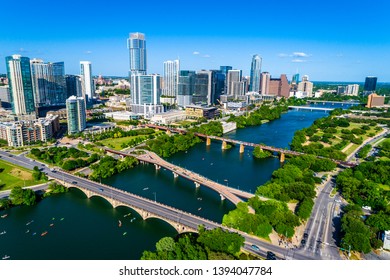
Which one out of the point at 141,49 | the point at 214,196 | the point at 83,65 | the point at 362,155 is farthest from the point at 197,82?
the point at 214,196

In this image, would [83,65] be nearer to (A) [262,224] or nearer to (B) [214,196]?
(B) [214,196]

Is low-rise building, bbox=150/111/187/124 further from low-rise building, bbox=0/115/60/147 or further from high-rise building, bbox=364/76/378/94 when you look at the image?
high-rise building, bbox=364/76/378/94

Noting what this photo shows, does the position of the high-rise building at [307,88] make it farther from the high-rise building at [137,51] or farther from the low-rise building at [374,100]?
the high-rise building at [137,51]

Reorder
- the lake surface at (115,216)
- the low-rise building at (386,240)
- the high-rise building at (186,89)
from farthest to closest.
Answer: the high-rise building at (186,89) < the lake surface at (115,216) < the low-rise building at (386,240)

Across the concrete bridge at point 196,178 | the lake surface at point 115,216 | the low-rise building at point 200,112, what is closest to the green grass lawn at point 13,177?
the lake surface at point 115,216

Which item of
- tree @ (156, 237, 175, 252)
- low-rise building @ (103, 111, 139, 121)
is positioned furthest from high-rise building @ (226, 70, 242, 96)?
tree @ (156, 237, 175, 252)
